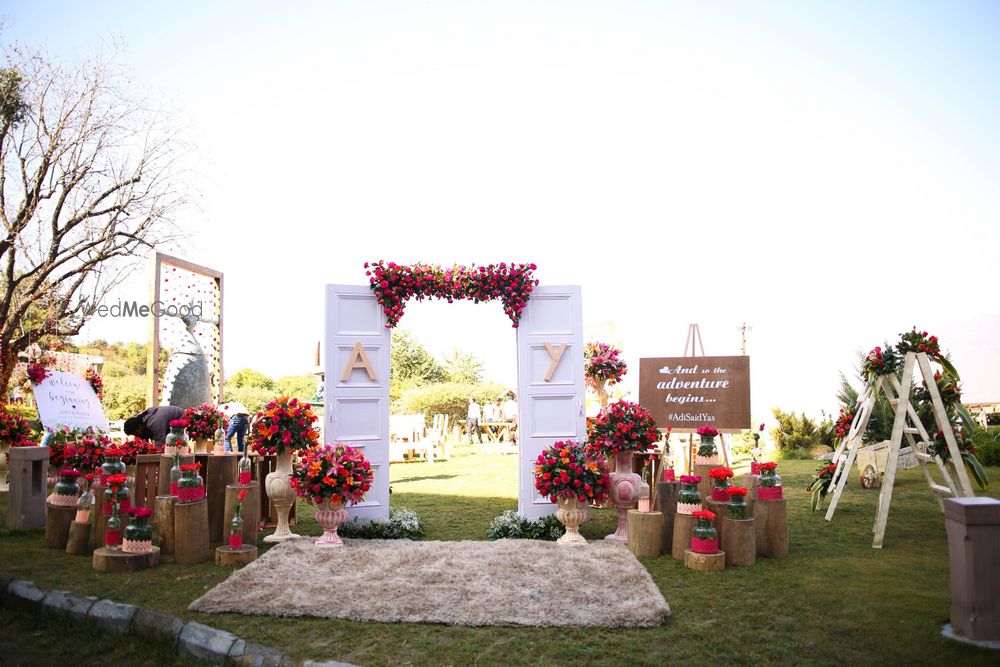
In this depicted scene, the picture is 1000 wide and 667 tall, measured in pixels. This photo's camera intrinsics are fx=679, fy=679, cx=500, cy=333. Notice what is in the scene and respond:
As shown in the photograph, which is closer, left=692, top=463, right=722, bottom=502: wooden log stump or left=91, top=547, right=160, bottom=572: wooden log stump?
left=91, top=547, right=160, bottom=572: wooden log stump

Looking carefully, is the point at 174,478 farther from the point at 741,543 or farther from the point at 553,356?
the point at 741,543

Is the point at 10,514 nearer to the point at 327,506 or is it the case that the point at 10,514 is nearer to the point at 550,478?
the point at 327,506

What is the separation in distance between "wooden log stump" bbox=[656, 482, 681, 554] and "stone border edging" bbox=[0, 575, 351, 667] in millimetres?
3860

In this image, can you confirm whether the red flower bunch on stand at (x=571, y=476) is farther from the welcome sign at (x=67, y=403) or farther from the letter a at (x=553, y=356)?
the welcome sign at (x=67, y=403)

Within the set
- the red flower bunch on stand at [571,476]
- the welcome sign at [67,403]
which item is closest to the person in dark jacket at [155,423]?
the welcome sign at [67,403]

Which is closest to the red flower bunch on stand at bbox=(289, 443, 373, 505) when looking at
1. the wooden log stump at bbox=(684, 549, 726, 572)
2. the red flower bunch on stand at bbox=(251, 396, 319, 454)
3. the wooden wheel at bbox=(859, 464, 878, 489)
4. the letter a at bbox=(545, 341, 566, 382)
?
the red flower bunch on stand at bbox=(251, 396, 319, 454)

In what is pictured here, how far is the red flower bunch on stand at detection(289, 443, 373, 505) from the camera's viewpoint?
6512 mm

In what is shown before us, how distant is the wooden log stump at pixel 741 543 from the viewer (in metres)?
5.91

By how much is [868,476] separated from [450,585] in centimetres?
775

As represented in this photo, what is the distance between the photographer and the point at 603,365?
10.1 metres

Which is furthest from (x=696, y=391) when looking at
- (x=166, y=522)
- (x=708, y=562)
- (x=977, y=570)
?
(x=166, y=522)

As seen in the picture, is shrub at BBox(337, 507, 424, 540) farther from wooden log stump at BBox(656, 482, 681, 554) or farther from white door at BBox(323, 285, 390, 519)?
wooden log stump at BBox(656, 482, 681, 554)

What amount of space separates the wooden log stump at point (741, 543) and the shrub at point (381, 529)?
10.4 ft

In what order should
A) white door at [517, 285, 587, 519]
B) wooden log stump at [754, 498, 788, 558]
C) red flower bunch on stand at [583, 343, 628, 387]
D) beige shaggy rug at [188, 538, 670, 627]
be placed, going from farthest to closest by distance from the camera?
red flower bunch on stand at [583, 343, 628, 387] < white door at [517, 285, 587, 519] < wooden log stump at [754, 498, 788, 558] < beige shaggy rug at [188, 538, 670, 627]
